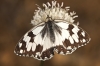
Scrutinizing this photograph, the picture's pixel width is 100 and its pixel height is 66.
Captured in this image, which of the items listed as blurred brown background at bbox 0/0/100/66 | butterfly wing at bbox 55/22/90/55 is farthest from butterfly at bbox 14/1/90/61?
blurred brown background at bbox 0/0/100/66

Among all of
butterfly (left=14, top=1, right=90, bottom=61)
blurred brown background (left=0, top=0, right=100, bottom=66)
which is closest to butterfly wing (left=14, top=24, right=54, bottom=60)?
butterfly (left=14, top=1, right=90, bottom=61)

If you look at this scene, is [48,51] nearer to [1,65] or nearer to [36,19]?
[36,19]

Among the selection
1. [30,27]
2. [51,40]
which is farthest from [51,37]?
[30,27]

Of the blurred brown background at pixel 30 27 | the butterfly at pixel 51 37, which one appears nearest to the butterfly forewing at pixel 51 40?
the butterfly at pixel 51 37

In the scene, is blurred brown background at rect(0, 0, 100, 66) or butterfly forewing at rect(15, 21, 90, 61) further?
blurred brown background at rect(0, 0, 100, 66)

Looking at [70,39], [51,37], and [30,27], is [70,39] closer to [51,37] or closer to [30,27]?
[51,37]

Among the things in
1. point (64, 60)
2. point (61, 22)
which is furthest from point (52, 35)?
point (64, 60)

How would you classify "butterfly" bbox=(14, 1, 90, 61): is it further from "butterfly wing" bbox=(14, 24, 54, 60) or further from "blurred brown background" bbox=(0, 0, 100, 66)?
"blurred brown background" bbox=(0, 0, 100, 66)
